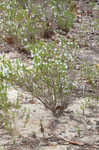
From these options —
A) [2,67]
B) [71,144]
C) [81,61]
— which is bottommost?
[71,144]

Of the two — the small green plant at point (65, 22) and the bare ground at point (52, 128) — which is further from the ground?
the small green plant at point (65, 22)

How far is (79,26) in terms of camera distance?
6504 millimetres

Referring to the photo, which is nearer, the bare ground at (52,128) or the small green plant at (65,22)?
the bare ground at (52,128)

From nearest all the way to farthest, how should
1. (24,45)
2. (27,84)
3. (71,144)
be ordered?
(71,144), (27,84), (24,45)

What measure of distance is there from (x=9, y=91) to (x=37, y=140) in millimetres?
1274

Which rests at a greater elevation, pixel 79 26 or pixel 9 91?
pixel 79 26

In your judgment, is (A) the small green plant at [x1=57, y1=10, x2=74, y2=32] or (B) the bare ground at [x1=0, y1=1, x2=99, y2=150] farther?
(A) the small green plant at [x1=57, y1=10, x2=74, y2=32]

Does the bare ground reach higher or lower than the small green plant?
lower

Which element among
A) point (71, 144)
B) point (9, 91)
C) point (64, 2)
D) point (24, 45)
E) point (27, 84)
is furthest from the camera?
point (64, 2)

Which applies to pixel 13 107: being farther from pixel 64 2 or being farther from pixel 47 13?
pixel 64 2

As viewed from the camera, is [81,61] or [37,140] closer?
[37,140]

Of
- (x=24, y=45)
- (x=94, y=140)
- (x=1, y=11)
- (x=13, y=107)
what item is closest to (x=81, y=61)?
(x=24, y=45)

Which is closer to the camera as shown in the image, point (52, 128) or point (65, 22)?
point (52, 128)

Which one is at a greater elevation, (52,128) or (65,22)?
(65,22)
